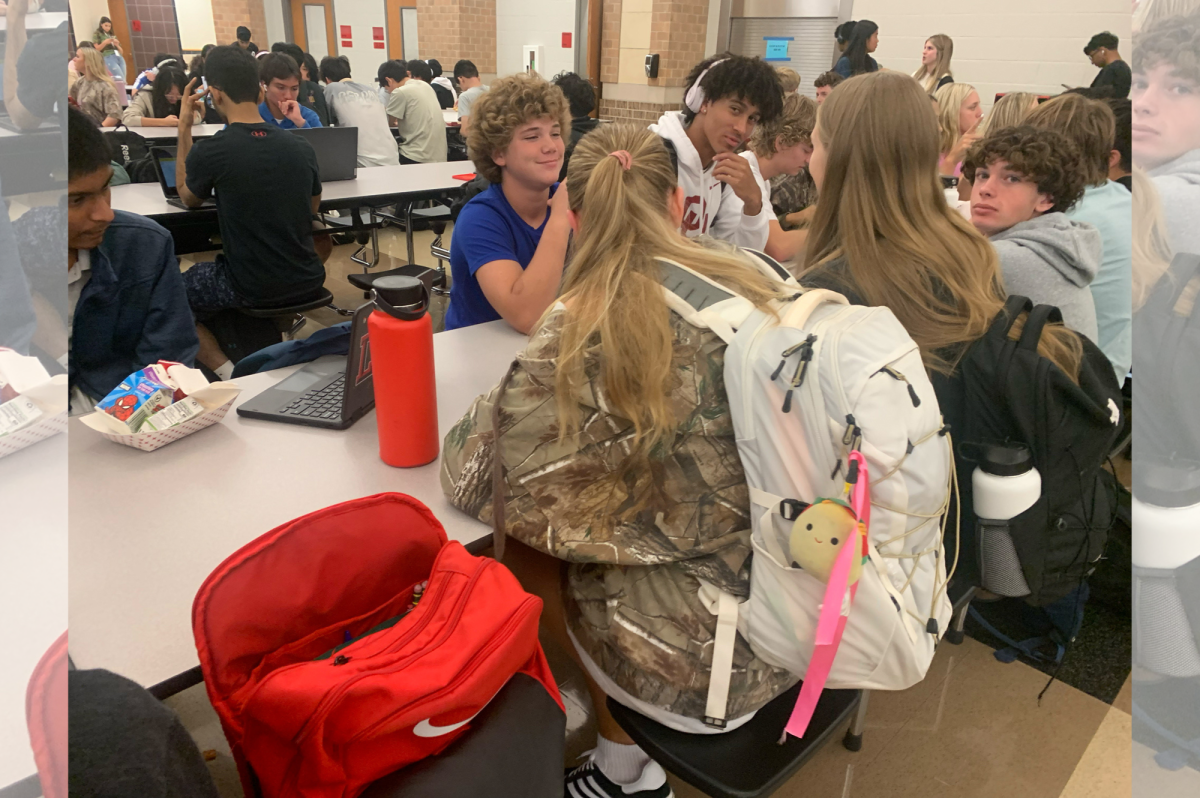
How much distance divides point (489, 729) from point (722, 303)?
621 mm

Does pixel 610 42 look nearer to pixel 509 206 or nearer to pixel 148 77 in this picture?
pixel 148 77

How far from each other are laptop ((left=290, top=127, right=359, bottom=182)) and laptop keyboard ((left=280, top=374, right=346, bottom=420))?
8.24ft

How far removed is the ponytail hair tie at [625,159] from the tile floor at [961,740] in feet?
4.02

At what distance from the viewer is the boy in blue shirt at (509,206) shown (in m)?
1.87

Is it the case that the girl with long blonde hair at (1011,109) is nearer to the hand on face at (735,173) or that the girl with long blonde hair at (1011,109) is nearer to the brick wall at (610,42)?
the hand on face at (735,173)

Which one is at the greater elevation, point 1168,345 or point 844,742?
point 1168,345

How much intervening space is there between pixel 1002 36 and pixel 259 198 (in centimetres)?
560

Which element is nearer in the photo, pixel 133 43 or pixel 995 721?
pixel 995 721

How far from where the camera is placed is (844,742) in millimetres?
1707

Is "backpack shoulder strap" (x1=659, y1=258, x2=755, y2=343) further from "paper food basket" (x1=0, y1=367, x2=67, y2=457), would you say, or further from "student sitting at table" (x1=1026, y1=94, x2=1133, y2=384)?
"student sitting at table" (x1=1026, y1=94, x2=1133, y2=384)

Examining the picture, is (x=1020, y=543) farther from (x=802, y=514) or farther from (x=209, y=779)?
(x=209, y=779)

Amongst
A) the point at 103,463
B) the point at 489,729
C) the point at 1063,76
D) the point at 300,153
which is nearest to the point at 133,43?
the point at 300,153

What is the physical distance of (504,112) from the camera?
2.00m

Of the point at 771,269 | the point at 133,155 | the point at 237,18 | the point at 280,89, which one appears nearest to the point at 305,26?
the point at 237,18
